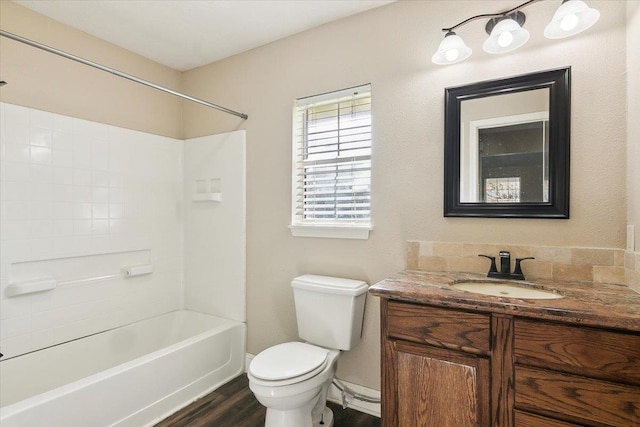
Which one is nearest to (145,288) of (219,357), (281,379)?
(219,357)

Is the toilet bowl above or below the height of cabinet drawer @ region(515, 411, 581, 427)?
below

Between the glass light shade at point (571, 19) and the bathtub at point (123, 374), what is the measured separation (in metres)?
2.57

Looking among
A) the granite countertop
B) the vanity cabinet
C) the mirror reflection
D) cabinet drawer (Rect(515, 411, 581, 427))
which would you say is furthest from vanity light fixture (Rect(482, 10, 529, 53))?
cabinet drawer (Rect(515, 411, 581, 427))

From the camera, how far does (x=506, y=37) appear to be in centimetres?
153

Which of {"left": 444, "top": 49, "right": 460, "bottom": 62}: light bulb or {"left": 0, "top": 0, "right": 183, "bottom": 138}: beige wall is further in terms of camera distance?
{"left": 0, "top": 0, "right": 183, "bottom": 138}: beige wall

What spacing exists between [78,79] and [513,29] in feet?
8.74

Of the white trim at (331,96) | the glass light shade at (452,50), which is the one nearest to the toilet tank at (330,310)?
the white trim at (331,96)

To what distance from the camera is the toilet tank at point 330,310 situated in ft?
6.29

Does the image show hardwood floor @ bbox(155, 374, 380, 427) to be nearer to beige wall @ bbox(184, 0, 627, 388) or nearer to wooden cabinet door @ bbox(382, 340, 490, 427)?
beige wall @ bbox(184, 0, 627, 388)

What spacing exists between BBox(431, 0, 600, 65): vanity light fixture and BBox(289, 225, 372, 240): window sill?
100 centimetres

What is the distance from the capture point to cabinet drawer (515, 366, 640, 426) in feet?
3.42

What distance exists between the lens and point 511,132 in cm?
167

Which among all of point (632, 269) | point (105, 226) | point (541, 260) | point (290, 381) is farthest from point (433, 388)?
→ point (105, 226)

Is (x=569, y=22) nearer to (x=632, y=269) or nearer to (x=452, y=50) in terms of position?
(x=452, y=50)
